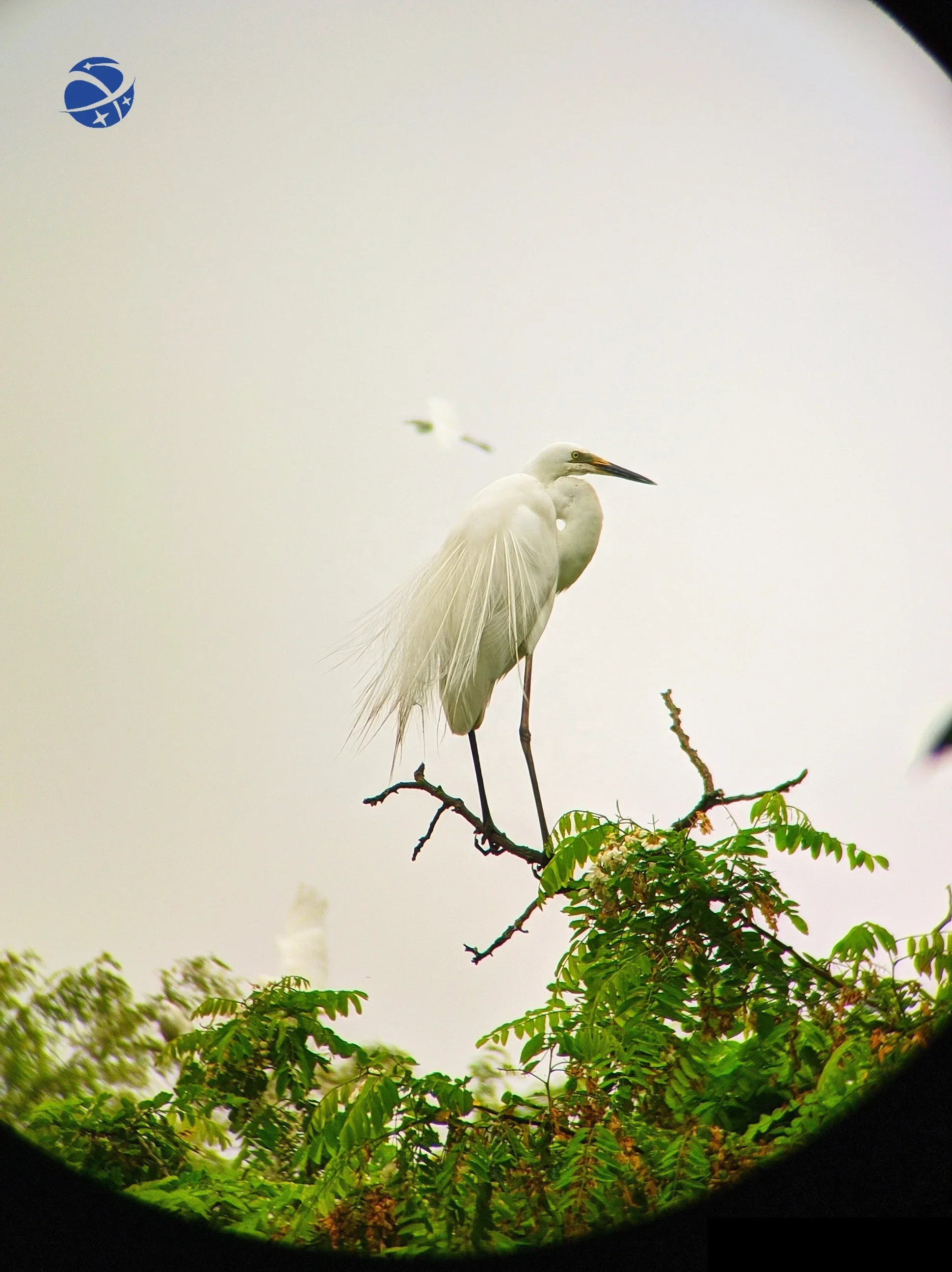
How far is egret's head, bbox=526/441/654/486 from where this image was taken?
2260 mm

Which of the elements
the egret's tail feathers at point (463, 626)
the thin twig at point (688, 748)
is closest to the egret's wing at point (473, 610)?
the egret's tail feathers at point (463, 626)

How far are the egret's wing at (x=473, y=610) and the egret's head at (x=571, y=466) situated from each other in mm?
108

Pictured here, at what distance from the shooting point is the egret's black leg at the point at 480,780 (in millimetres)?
2086

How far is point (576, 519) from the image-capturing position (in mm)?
2266

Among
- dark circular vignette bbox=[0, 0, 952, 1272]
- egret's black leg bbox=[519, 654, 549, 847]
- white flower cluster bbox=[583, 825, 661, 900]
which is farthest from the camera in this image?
egret's black leg bbox=[519, 654, 549, 847]

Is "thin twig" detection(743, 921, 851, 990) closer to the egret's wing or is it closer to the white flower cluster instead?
the white flower cluster

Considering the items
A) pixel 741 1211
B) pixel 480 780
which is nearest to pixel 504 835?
pixel 480 780

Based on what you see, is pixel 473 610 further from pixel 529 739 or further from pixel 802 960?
pixel 802 960

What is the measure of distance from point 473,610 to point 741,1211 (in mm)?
1341

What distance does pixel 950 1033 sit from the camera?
100 centimetres

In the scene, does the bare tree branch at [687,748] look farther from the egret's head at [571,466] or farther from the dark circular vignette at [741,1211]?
the egret's head at [571,466]

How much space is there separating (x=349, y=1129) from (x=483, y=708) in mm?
1255

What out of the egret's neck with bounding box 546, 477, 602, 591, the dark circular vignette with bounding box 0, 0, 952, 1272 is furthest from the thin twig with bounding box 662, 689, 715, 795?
the egret's neck with bounding box 546, 477, 602, 591

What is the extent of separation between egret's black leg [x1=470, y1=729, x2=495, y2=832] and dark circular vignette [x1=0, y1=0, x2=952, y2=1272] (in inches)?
40.1
